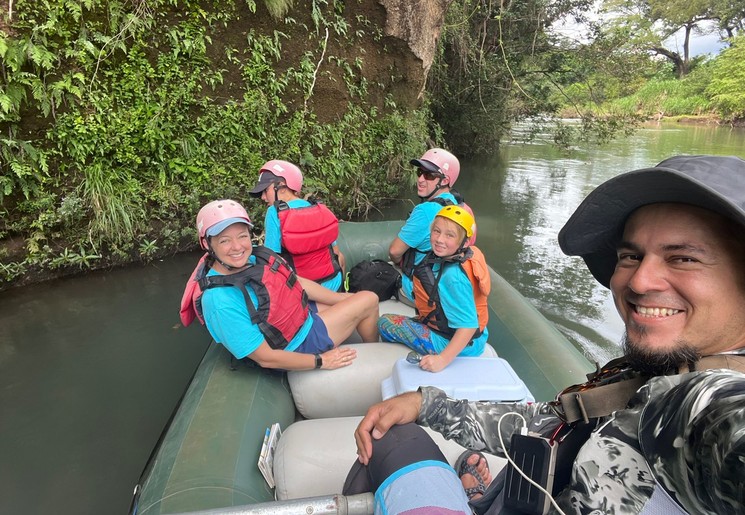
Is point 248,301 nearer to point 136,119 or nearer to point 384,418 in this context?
point 384,418

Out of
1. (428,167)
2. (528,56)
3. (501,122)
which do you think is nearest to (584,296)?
(428,167)

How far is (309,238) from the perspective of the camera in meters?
2.97

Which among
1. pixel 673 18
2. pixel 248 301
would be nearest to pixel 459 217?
pixel 248 301

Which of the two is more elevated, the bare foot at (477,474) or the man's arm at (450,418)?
the man's arm at (450,418)

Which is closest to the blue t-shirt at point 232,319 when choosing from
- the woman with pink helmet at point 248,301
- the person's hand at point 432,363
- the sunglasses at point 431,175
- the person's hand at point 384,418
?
the woman with pink helmet at point 248,301

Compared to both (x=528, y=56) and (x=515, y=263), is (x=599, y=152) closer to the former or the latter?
(x=528, y=56)

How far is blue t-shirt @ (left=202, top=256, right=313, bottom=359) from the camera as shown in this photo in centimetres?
203

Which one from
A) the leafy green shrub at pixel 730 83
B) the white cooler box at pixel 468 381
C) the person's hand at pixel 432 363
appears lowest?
the white cooler box at pixel 468 381

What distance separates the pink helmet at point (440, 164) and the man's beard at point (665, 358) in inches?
96.2

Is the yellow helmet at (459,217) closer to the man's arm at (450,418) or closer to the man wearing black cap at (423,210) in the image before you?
the man wearing black cap at (423,210)

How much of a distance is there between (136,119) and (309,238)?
10.6 ft

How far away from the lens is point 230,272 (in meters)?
2.18

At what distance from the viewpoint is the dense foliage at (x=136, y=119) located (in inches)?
166

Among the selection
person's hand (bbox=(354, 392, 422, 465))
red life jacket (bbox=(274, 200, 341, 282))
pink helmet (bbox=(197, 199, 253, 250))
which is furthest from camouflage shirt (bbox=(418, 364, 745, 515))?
A: red life jacket (bbox=(274, 200, 341, 282))
